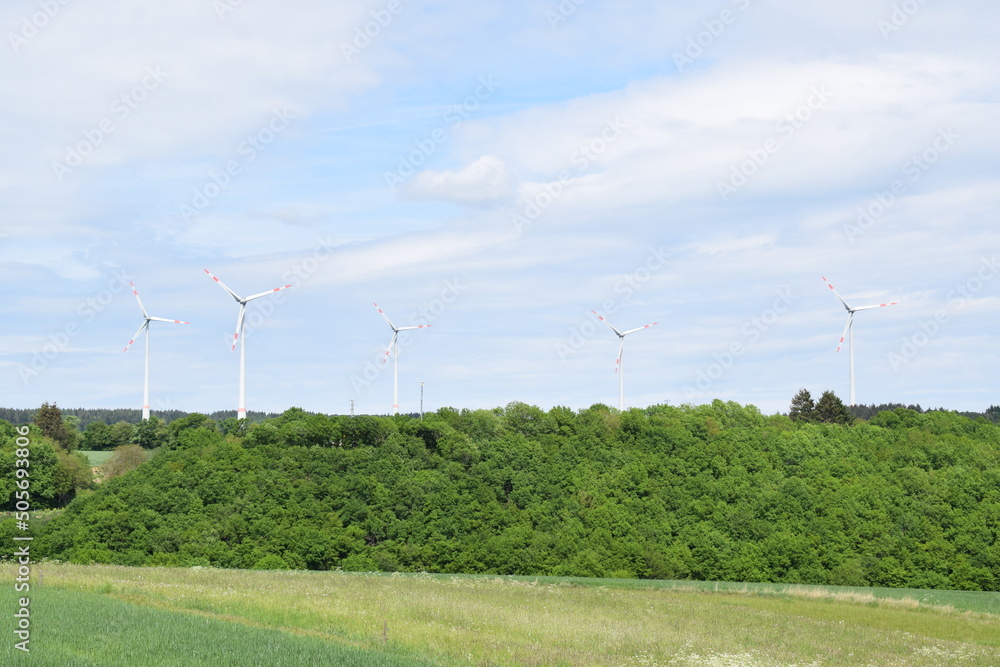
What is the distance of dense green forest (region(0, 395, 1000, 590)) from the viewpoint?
3196 inches

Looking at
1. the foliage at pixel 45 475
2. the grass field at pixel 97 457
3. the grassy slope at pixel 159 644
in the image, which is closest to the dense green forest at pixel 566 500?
the foliage at pixel 45 475

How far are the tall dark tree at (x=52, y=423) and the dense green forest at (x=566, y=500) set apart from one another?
115ft

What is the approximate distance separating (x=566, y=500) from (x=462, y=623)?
170 feet

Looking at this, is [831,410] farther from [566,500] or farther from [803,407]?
[566,500]

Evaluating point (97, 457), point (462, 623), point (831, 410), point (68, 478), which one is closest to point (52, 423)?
point (97, 457)

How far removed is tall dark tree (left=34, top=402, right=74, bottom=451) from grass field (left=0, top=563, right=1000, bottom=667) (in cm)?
9720

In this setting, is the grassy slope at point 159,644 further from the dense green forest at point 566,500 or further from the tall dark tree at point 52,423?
the tall dark tree at point 52,423

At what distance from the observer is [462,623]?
4075 cm

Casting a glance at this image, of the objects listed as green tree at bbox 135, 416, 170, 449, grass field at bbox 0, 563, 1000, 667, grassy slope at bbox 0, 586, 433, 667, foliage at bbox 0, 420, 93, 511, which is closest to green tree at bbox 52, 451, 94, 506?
foliage at bbox 0, 420, 93, 511

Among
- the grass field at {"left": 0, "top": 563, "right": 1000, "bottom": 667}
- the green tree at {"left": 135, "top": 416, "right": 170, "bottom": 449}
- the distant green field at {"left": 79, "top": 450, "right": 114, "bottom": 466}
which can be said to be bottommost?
the grass field at {"left": 0, "top": 563, "right": 1000, "bottom": 667}

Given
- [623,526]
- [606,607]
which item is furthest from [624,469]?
[606,607]

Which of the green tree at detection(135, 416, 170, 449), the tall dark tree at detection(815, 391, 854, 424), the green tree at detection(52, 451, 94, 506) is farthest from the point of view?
the green tree at detection(135, 416, 170, 449)

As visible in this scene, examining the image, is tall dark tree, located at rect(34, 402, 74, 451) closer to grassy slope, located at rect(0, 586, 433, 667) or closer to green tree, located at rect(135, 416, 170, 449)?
green tree, located at rect(135, 416, 170, 449)

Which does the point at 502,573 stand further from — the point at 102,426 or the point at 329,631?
the point at 102,426
